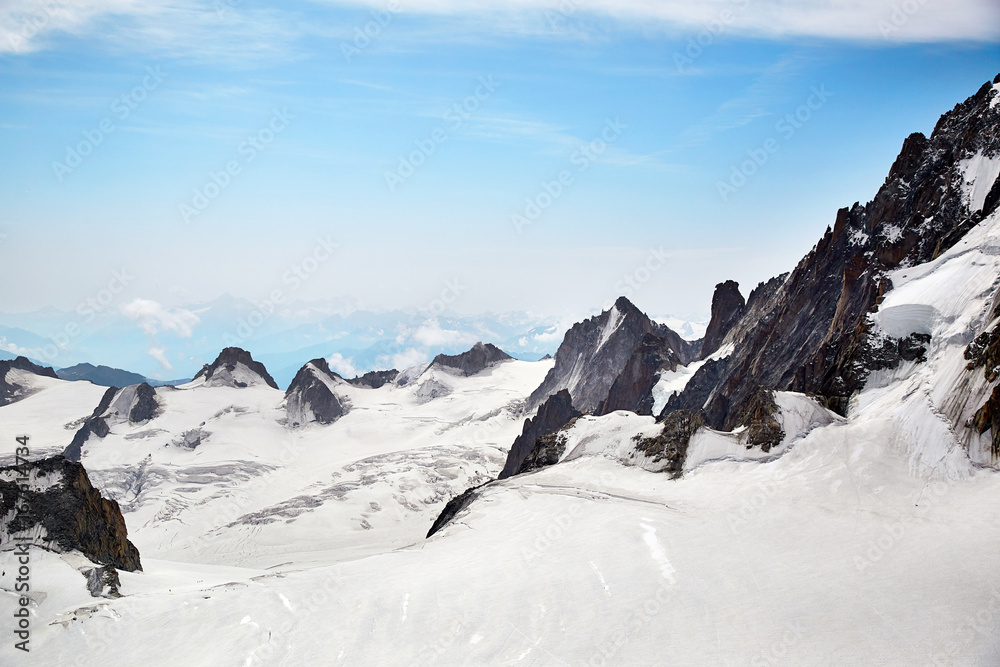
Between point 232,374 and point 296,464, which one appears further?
point 232,374

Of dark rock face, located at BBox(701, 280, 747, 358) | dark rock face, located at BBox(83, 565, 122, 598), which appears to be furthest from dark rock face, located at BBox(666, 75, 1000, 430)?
dark rock face, located at BBox(83, 565, 122, 598)

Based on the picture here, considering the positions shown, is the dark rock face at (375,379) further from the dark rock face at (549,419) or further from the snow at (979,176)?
the snow at (979,176)

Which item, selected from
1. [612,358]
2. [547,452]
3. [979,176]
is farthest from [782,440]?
[612,358]

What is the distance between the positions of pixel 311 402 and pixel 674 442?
10202cm

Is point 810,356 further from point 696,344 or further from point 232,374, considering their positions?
point 232,374

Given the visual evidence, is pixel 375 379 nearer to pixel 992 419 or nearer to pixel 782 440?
pixel 782 440

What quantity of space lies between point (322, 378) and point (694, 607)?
131822 mm

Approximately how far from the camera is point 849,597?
800 inches

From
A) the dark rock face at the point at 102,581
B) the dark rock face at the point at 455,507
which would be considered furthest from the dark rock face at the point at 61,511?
the dark rock face at the point at 455,507

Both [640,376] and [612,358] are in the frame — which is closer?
[640,376]

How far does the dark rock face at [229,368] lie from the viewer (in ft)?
450

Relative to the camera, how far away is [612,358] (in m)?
119

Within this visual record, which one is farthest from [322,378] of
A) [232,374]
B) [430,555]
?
[430,555]

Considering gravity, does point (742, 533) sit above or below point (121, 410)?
above
